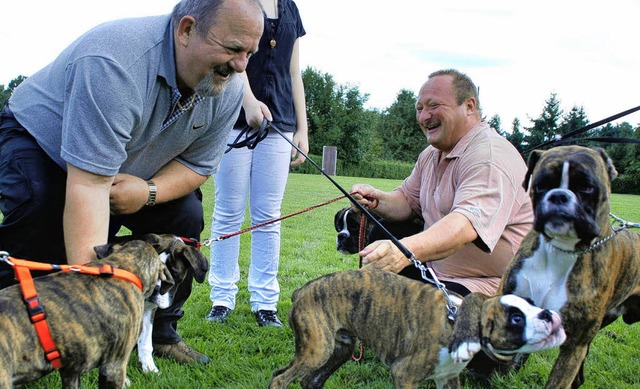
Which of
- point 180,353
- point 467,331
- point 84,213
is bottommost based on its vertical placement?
point 180,353

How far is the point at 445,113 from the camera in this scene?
4395mm

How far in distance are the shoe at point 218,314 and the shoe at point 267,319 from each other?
A: 28 centimetres

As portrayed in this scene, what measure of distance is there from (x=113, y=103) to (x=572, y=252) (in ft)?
8.48

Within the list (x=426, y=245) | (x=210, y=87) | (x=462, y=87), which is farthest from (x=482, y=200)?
(x=210, y=87)

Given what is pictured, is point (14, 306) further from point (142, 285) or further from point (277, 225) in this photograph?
point (277, 225)

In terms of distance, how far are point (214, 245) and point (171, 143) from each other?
1.84 meters

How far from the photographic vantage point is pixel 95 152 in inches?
118

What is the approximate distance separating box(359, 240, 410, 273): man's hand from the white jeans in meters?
1.83

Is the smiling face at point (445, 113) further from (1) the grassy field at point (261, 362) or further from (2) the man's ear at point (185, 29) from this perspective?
(2) the man's ear at point (185, 29)

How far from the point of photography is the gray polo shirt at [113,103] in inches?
118

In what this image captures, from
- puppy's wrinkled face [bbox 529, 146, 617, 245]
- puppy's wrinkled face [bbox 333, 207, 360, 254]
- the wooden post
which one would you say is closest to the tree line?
the wooden post

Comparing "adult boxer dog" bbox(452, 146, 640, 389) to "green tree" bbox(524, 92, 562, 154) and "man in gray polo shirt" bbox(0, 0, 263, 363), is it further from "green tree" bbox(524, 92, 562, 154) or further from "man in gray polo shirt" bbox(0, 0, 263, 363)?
"green tree" bbox(524, 92, 562, 154)

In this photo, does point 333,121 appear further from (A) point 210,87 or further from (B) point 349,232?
(A) point 210,87

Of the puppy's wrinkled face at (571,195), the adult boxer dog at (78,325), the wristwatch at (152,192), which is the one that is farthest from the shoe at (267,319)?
the puppy's wrinkled face at (571,195)
